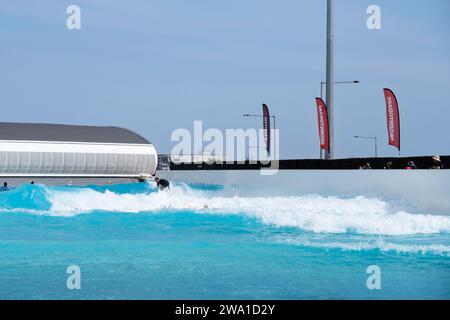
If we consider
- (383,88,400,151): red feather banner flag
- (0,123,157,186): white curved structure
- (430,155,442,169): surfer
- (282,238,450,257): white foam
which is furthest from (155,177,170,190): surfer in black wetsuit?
(282,238,450,257): white foam

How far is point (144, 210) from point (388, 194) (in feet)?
49.1

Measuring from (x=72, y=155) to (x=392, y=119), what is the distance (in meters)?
30.4

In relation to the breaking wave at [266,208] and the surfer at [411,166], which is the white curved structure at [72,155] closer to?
the breaking wave at [266,208]

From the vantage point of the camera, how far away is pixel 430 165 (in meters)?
38.2

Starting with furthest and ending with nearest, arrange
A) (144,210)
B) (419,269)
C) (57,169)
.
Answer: (57,169)
(144,210)
(419,269)

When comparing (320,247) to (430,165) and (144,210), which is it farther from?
(144,210)

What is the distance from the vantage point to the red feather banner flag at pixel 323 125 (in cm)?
4684

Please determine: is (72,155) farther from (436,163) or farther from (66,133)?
(436,163)

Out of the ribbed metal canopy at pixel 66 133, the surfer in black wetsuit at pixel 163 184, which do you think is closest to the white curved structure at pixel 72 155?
the ribbed metal canopy at pixel 66 133

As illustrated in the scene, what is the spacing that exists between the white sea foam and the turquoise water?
0.10 meters

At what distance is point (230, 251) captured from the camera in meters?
22.8

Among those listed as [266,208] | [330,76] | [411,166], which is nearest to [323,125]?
[330,76]

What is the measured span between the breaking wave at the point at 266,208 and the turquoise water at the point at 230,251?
11 cm
